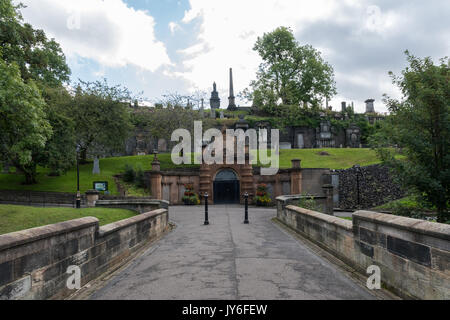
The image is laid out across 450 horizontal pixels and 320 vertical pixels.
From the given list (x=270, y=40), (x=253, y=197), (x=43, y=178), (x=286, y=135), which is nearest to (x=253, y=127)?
(x=286, y=135)

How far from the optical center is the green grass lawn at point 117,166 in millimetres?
29261

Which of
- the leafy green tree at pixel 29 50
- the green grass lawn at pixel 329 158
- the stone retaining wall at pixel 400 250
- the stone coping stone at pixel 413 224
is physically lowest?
the stone retaining wall at pixel 400 250

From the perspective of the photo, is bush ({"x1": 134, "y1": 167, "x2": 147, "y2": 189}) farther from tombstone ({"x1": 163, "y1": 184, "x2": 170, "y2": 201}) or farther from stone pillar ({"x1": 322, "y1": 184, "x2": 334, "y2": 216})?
stone pillar ({"x1": 322, "y1": 184, "x2": 334, "y2": 216})

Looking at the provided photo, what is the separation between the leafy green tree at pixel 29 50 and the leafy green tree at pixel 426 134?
72.5 ft

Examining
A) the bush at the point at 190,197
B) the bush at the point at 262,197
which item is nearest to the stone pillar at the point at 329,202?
the bush at the point at 262,197

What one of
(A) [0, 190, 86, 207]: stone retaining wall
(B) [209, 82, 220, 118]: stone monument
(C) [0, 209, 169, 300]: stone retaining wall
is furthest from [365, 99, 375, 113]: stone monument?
(C) [0, 209, 169, 300]: stone retaining wall

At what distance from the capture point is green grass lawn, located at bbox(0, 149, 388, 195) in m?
29.3

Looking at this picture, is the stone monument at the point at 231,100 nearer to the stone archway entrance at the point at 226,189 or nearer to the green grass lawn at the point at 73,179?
the green grass lawn at the point at 73,179

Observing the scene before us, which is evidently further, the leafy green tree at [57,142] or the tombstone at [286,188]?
the leafy green tree at [57,142]

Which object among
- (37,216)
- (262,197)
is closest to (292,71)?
(262,197)

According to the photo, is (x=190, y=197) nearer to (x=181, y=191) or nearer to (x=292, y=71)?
(x=181, y=191)

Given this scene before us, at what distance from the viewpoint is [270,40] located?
58.6 metres

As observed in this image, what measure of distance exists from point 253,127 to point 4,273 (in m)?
52.4

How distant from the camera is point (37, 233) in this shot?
4219 mm
